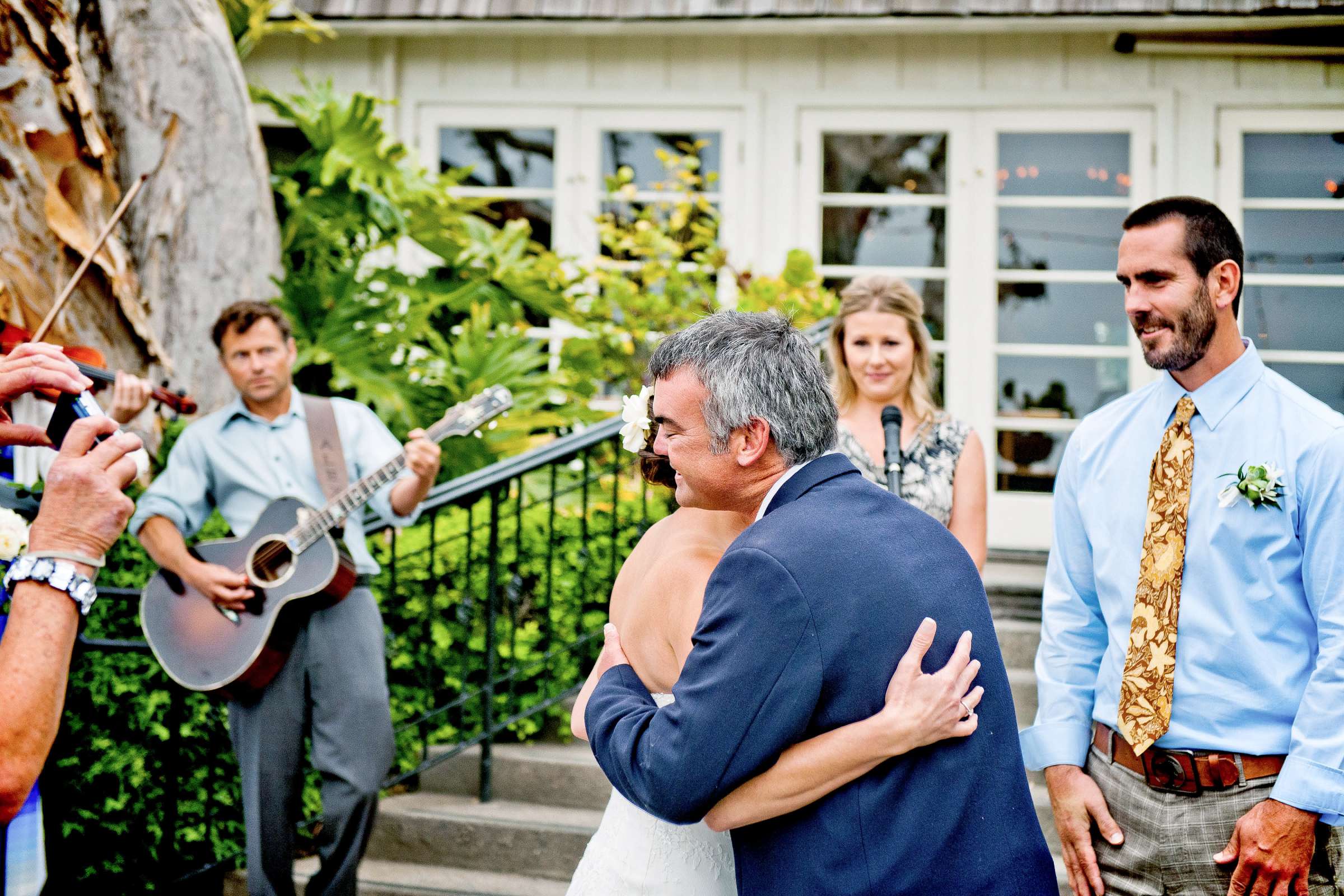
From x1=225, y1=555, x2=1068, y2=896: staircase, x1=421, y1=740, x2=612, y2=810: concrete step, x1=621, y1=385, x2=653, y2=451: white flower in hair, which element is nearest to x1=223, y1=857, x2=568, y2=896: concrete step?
x1=225, y1=555, x2=1068, y2=896: staircase

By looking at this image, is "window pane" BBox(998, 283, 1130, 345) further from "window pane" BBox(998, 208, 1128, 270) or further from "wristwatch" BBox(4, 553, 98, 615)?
"wristwatch" BBox(4, 553, 98, 615)

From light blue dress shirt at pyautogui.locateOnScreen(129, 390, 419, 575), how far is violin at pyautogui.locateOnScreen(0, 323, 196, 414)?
0.32 ft

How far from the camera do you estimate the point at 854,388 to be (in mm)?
3820

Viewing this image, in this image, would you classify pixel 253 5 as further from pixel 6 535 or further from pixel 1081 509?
pixel 1081 509

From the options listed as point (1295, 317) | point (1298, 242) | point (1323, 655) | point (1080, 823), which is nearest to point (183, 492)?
point (1080, 823)

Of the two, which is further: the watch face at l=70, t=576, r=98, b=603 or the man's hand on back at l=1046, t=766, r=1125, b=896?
the man's hand on back at l=1046, t=766, r=1125, b=896

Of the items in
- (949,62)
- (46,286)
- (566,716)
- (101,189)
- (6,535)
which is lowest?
(566,716)

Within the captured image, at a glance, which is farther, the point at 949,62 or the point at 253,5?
the point at 949,62

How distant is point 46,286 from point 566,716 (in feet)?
9.33

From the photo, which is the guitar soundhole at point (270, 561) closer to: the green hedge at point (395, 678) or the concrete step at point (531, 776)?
the green hedge at point (395, 678)

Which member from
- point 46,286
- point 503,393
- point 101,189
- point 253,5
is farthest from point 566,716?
point 253,5

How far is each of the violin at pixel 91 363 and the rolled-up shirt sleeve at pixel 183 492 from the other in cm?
10

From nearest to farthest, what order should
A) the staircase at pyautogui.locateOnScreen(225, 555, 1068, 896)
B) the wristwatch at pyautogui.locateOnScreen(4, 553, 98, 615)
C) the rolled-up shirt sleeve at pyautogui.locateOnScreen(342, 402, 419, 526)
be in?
the wristwatch at pyautogui.locateOnScreen(4, 553, 98, 615) → the rolled-up shirt sleeve at pyautogui.locateOnScreen(342, 402, 419, 526) → the staircase at pyautogui.locateOnScreen(225, 555, 1068, 896)

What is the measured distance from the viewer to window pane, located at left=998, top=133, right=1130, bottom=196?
7.05m
